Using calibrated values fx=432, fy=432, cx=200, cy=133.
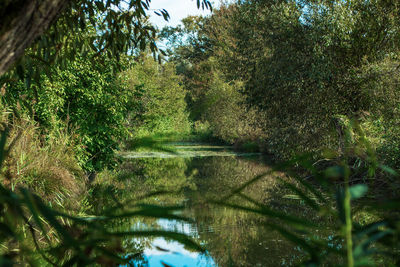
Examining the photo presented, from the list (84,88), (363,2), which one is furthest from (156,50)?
(363,2)

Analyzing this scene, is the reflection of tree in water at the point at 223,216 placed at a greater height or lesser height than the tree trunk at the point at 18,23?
lesser

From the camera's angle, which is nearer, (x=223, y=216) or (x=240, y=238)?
(x=240, y=238)

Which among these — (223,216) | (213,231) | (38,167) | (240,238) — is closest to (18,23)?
(38,167)

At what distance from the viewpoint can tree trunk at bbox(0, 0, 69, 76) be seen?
1.07 m

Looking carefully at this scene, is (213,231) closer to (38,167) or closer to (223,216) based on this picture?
(223,216)

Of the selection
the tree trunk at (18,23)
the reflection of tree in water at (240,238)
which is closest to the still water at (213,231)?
the reflection of tree in water at (240,238)

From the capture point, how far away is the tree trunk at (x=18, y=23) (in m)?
1.07

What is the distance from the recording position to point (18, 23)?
3.55 feet

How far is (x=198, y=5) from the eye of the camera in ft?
10.3

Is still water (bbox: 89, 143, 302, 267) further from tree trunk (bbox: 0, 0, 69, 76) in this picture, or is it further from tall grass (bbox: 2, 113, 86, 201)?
tall grass (bbox: 2, 113, 86, 201)

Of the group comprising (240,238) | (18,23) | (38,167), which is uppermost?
(18,23)

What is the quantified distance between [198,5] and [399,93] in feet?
24.9

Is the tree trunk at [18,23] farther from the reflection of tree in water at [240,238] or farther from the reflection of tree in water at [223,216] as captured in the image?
the reflection of tree in water at [240,238]

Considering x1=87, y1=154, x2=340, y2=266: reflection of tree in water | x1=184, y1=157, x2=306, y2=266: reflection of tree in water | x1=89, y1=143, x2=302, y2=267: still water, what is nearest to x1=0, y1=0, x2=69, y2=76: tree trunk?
x1=89, y1=143, x2=302, y2=267: still water
